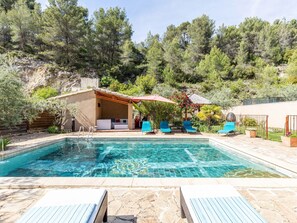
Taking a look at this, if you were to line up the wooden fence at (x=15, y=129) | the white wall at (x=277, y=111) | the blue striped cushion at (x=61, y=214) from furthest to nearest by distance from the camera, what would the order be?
1. the white wall at (x=277, y=111)
2. the wooden fence at (x=15, y=129)
3. the blue striped cushion at (x=61, y=214)

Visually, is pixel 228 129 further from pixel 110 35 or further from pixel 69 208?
pixel 110 35

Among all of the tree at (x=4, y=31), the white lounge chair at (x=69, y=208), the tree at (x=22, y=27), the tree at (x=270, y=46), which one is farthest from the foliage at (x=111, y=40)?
the white lounge chair at (x=69, y=208)

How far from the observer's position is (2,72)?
9047 millimetres

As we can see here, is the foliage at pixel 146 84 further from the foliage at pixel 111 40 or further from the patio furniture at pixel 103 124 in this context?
the patio furniture at pixel 103 124

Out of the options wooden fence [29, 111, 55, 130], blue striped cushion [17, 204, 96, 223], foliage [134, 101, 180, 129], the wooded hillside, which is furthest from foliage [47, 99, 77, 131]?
the wooded hillside

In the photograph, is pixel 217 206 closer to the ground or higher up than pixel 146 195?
higher up

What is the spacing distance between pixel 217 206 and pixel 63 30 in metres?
36.3

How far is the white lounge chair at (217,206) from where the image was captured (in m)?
2.05

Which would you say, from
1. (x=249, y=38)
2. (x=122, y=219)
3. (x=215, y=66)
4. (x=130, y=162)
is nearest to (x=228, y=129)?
A: (x=130, y=162)

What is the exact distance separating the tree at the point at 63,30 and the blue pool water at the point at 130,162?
87.3ft

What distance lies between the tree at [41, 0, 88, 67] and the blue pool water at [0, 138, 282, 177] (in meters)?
26.6

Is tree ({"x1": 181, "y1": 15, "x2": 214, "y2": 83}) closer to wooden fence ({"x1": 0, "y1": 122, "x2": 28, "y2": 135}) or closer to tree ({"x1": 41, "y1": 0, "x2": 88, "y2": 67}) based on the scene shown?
tree ({"x1": 41, "y1": 0, "x2": 88, "y2": 67})

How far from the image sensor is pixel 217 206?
229 cm

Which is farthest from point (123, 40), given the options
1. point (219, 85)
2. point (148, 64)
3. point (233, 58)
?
point (233, 58)
